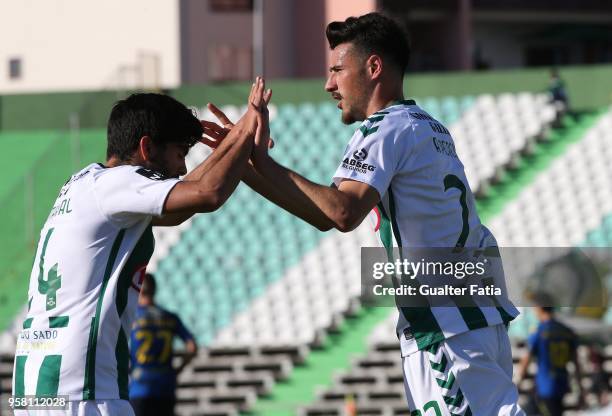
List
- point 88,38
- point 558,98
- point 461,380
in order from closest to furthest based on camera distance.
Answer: point 461,380 < point 558,98 < point 88,38

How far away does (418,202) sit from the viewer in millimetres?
4887

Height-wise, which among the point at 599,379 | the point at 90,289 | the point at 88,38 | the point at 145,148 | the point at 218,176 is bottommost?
the point at 599,379

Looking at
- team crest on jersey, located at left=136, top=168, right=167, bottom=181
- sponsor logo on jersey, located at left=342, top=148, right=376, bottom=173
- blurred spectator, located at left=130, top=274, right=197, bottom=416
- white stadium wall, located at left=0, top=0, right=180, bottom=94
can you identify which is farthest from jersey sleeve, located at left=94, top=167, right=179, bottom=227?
white stadium wall, located at left=0, top=0, right=180, bottom=94

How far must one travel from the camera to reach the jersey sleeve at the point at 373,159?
15.5 ft

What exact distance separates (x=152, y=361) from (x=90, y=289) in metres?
7.06

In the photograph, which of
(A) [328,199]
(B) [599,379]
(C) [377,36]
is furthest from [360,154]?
(B) [599,379]

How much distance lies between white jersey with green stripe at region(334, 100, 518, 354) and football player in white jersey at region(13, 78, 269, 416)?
489 millimetres

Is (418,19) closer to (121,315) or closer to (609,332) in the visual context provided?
(609,332)

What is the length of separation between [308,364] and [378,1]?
1368 cm

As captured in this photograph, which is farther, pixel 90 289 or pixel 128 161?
pixel 128 161

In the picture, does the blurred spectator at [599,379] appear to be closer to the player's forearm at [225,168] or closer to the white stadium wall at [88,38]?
the player's forearm at [225,168]

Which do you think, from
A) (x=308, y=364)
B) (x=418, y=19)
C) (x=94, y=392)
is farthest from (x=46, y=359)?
(x=418, y=19)

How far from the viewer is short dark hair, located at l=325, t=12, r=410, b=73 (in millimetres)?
5121

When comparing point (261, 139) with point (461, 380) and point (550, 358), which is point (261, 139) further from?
point (550, 358)
